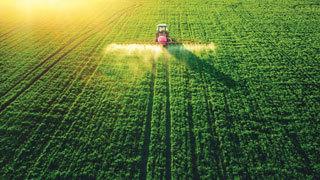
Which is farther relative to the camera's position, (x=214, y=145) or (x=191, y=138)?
(x=191, y=138)

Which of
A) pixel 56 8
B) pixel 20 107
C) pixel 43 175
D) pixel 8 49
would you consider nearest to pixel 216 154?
pixel 43 175

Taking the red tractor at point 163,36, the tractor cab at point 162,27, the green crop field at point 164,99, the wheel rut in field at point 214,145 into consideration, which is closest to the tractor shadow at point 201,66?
the green crop field at point 164,99

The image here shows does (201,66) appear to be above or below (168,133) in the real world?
above

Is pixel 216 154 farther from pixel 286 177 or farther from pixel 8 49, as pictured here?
pixel 8 49

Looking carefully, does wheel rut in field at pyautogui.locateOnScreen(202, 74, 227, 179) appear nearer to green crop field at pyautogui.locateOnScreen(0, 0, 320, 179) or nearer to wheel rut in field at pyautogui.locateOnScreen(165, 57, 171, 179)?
green crop field at pyautogui.locateOnScreen(0, 0, 320, 179)

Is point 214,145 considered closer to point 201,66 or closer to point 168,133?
point 168,133

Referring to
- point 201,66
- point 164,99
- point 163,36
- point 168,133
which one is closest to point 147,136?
point 168,133
